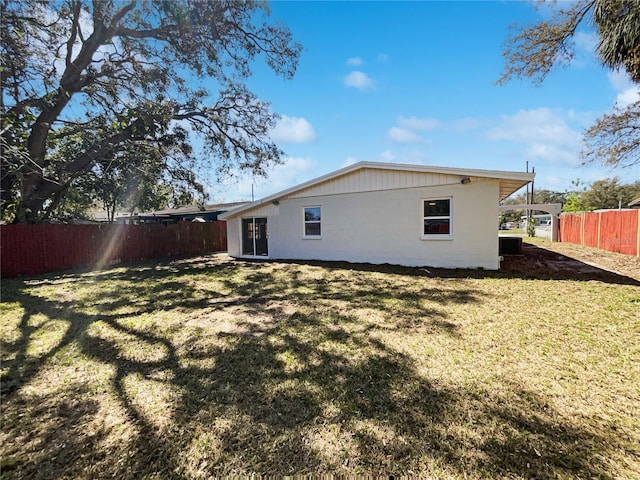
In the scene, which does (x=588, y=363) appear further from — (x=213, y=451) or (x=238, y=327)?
(x=238, y=327)

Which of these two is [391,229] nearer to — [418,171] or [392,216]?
[392,216]

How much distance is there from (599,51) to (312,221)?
8.90 metres

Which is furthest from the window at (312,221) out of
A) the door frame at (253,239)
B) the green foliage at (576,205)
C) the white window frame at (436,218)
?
the green foliage at (576,205)

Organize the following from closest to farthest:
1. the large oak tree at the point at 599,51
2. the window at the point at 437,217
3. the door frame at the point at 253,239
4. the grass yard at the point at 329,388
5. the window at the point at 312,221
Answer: the grass yard at the point at 329,388, the large oak tree at the point at 599,51, the window at the point at 437,217, the window at the point at 312,221, the door frame at the point at 253,239

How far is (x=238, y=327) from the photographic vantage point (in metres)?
4.60

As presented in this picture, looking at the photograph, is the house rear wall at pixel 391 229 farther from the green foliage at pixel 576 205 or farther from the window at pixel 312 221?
the green foliage at pixel 576 205

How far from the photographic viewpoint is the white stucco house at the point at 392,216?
335 inches

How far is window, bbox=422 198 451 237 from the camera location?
8.96 metres

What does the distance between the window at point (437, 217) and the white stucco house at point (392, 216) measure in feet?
0.09

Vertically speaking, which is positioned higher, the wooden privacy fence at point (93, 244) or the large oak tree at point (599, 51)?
the large oak tree at point (599, 51)

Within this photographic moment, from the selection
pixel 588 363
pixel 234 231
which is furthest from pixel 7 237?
pixel 588 363

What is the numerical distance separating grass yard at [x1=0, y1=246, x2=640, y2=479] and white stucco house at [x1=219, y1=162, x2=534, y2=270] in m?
3.23

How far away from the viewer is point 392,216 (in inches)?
384

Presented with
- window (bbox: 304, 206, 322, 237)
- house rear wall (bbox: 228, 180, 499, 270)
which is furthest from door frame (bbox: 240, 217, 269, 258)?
window (bbox: 304, 206, 322, 237)
